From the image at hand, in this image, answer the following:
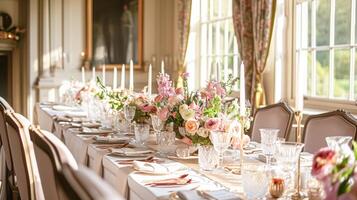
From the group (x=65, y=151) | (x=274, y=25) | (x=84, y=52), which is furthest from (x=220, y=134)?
(x=84, y=52)

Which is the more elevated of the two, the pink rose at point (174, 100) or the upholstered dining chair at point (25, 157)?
the pink rose at point (174, 100)

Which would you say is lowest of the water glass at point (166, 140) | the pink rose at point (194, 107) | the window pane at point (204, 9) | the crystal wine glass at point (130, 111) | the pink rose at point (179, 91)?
the water glass at point (166, 140)

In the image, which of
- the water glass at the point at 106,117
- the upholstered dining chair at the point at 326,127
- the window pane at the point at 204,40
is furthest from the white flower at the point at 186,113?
the window pane at the point at 204,40

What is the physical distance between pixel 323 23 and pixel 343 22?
0.29m

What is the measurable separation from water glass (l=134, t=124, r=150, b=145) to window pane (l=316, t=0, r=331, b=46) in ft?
7.48

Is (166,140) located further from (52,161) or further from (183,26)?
(183,26)

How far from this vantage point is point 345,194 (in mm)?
1186

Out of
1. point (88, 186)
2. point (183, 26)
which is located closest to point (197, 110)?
point (88, 186)

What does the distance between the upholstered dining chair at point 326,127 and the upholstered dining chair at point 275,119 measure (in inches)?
11.3

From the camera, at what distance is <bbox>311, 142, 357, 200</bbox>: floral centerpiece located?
118 centimetres

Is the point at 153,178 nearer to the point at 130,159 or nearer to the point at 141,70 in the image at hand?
the point at 130,159

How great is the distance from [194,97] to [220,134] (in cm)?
45

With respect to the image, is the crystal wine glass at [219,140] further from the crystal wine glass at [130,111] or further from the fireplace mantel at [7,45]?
the fireplace mantel at [7,45]

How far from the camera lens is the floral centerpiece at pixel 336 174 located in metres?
1.18
